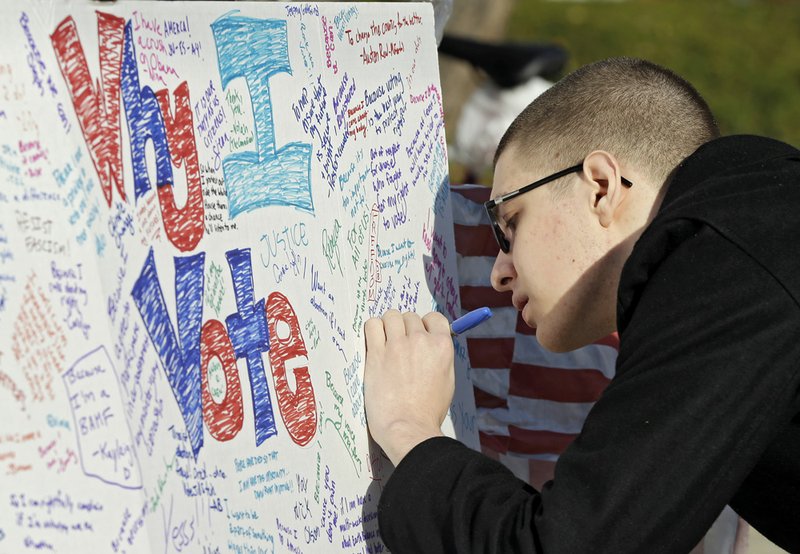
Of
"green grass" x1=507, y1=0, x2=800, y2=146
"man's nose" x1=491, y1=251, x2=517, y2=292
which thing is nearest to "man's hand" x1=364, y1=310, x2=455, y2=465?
"man's nose" x1=491, y1=251, x2=517, y2=292

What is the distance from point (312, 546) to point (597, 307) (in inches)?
28.5

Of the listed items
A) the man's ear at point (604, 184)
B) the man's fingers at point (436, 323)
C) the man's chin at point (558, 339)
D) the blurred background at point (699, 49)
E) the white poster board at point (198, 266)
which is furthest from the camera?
the blurred background at point (699, 49)

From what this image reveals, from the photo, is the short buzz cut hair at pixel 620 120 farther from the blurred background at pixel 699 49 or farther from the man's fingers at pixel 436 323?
the blurred background at pixel 699 49

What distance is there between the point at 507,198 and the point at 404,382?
426 millimetres

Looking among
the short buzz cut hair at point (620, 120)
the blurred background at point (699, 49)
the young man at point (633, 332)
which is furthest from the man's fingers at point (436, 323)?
the blurred background at point (699, 49)

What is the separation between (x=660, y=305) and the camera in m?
1.79

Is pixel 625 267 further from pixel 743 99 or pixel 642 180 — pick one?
pixel 743 99

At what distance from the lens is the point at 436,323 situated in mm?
2361

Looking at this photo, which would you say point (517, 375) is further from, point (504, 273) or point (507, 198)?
point (507, 198)

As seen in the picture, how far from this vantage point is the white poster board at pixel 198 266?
155 centimetres

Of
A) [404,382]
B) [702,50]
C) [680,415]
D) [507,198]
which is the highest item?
[507,198]

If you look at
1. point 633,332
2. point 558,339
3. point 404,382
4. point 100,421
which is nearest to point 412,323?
point 404,382

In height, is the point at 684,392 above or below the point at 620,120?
below

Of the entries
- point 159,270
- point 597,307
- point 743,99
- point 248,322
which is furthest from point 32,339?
point 743,99
